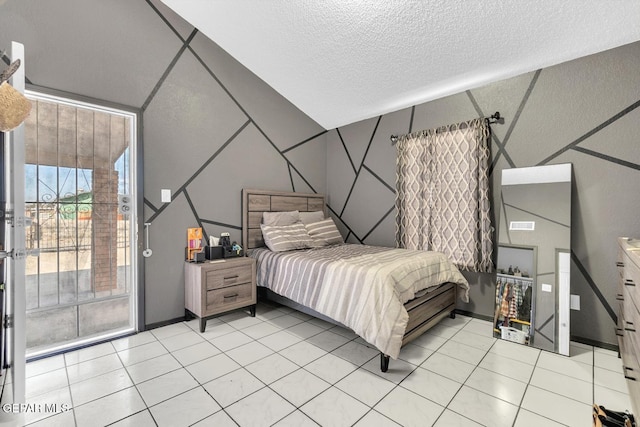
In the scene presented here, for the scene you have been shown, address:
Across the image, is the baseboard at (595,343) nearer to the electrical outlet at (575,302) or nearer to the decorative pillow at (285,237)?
the electrical outlet at (575,302)

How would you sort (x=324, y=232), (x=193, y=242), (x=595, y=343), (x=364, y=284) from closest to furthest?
(x=364, y=284), (x=595, y=343), (x=193, y=242), (x=324, y=232)

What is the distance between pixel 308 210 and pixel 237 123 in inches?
63.7

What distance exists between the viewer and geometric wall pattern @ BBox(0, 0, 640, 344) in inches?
91.6

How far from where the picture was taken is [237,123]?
3.48 meters

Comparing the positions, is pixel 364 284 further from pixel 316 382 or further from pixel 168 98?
pixel 168 98

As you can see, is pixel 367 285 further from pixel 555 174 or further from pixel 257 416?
pixel 555 174

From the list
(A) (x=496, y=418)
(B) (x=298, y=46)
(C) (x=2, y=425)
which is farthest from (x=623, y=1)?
(C) (x=2, y=425)

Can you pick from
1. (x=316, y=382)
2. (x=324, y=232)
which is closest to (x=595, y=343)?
(x=316, y=382)

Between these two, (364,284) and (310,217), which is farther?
(310,217)

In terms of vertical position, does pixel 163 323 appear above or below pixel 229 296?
below

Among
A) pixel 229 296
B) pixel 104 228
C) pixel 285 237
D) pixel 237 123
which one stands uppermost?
pixel 237 123

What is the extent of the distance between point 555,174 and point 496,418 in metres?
2.16

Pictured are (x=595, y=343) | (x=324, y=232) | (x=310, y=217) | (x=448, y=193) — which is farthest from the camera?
(x=310, y=217)

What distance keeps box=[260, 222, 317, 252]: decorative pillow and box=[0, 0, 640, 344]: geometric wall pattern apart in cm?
43
